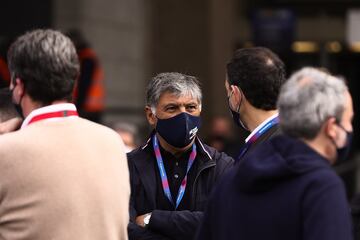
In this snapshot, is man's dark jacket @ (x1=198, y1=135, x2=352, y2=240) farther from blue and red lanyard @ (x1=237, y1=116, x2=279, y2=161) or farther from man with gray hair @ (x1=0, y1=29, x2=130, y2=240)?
blue and red lanyard @ (x1=237, y1=116, x2=279, y2=161)

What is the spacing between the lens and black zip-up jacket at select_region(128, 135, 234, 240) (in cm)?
576

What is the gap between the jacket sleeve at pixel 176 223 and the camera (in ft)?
18.8

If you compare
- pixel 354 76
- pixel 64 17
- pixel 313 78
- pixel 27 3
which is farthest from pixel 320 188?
pixel 354 76

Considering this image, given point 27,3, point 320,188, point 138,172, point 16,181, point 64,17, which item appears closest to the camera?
point 320,188

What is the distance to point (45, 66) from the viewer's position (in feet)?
15.2

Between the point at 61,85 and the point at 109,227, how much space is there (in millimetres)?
626

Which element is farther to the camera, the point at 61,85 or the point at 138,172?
the point at 138,172

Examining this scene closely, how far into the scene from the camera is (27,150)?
179 inches

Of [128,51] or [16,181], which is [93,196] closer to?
[16,181]

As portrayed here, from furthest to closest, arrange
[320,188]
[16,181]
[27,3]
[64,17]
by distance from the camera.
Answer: [64,17]
[27,3]
[16,181]
[320,188]

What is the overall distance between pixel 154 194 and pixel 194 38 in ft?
50.7

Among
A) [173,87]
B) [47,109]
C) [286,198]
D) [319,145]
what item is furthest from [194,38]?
[286,198]

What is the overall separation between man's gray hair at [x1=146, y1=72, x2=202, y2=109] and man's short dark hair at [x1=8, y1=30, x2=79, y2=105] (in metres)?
1.43

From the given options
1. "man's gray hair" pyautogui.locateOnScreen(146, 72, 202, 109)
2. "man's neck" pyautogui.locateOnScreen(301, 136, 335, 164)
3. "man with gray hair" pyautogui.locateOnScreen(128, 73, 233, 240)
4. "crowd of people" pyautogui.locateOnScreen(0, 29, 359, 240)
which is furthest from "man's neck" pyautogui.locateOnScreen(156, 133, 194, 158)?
"man's neck" pyautogui.locateOnScreen(301, 136, 335, 164)
